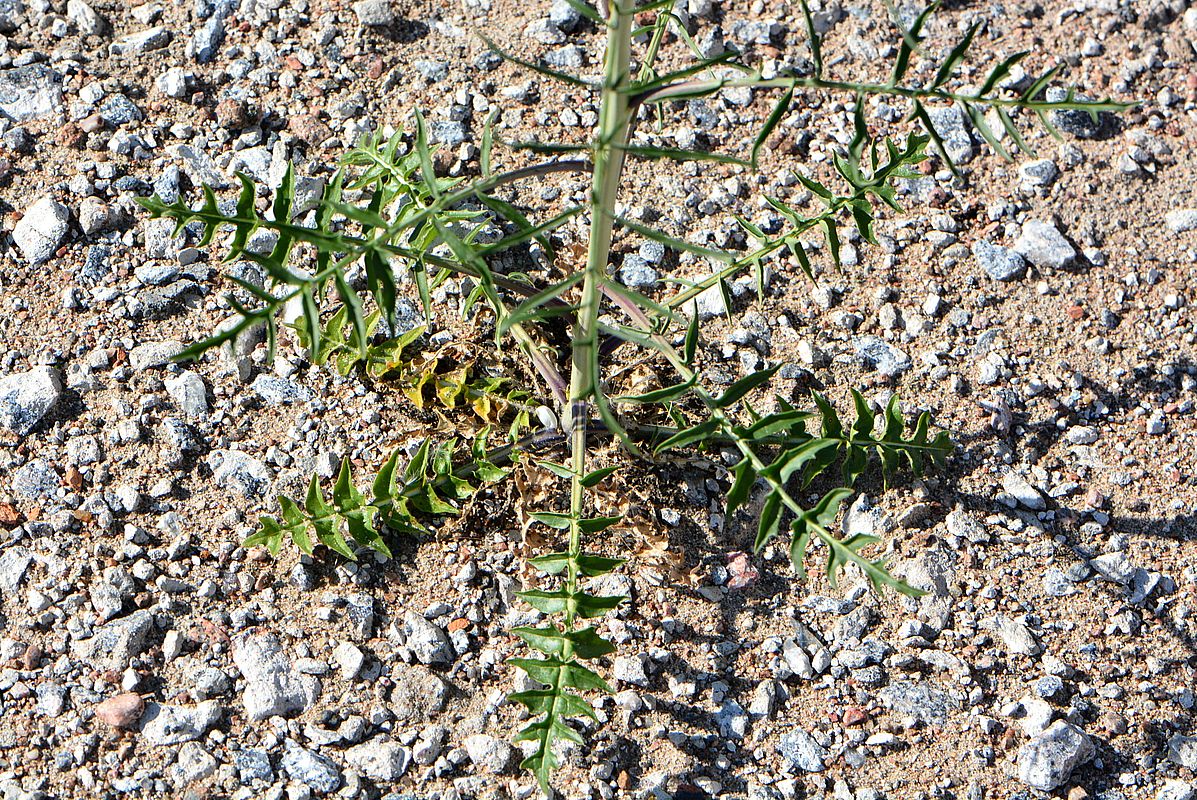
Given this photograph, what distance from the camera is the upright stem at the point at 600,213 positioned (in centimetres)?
184

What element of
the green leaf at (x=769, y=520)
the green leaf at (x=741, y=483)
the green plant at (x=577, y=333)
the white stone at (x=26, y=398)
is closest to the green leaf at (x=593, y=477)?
the green plant at (x=577, y=333)

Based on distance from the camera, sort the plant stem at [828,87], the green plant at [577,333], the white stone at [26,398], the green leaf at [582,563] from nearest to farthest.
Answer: the plant stem at [828,87]
the green plant at [577,333]
the green leaf at [582,563]
the white stone at [26,398]

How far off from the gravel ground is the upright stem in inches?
12.8

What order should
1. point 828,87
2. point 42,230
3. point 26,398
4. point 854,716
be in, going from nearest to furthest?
1. point 828,87
2. point 854,716
3. point 26,398
4. point 42,230

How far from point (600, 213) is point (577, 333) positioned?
1.18 feet

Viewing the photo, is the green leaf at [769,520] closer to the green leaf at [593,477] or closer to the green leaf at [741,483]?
the green leaf at [741,483]

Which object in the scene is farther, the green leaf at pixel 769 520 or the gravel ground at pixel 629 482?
the gravel ground at pixel 629 482

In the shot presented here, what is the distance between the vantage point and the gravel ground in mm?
2412

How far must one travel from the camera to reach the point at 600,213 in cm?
202

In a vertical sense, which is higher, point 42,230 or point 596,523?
point 42,230

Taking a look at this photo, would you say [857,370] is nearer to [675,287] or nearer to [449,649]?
[675,287]

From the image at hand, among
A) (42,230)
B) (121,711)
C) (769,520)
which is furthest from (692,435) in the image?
(42,230)

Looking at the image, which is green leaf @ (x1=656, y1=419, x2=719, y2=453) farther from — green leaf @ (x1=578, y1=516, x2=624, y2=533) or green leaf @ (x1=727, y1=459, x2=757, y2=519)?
green leaf @ (x1=578, y1=516, x2=624, y2=533)

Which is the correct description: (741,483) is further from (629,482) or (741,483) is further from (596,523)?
(629,482)
